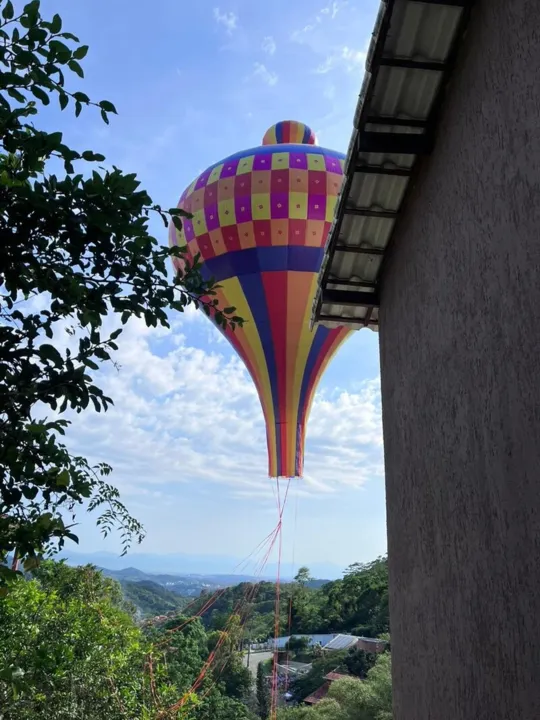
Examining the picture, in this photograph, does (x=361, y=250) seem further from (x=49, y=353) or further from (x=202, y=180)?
(x=202, y=180)

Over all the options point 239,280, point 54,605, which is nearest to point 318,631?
point 239,280

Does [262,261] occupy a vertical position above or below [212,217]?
below

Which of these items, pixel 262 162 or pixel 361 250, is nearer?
pixel 361 250

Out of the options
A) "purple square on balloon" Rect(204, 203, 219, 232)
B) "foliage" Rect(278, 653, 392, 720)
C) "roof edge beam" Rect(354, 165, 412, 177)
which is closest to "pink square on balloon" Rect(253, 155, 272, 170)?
"purple square on balloon" Rect(204, 203, 219, 232)

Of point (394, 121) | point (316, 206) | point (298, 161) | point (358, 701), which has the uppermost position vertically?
point (298, 161)

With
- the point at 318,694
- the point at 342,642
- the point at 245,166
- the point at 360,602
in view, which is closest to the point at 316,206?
the point at 245,166

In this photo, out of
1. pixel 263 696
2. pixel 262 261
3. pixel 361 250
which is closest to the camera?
pixel 361 250
